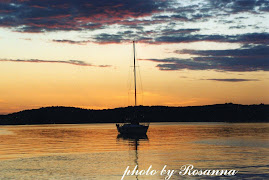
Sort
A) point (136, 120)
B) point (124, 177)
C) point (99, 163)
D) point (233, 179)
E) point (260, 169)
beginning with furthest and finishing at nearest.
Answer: point (136, 120) → point (99, 163) → point (260, 169) → point (124, 177) → point (233, 179)

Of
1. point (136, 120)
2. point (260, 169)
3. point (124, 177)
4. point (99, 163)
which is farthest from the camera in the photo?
point (136, 120)

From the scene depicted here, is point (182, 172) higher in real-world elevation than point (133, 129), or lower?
lower

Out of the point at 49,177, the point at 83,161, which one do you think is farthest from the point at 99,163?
the point at 49,177

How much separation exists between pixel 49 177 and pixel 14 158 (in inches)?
610

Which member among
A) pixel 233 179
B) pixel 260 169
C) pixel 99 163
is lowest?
pixel 233 179

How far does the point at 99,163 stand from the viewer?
131 ft

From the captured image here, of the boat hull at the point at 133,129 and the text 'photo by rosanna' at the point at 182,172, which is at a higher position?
the boat hull at the point at 133,129

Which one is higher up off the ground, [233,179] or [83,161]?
[83,161]

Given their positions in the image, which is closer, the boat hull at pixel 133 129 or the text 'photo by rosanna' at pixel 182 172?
the text 'photo by rosanna' at pixel 182 172

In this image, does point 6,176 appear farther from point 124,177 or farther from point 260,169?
point 260,169

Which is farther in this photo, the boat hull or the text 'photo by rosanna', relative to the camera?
the boat hull

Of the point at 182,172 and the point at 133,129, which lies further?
the point at 133,129

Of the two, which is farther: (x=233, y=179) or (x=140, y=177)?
(x=140, y=177)

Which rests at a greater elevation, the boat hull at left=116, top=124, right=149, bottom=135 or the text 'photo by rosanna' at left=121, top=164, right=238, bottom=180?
the boat hull at left=116, top=124, right=149, bottom=135
